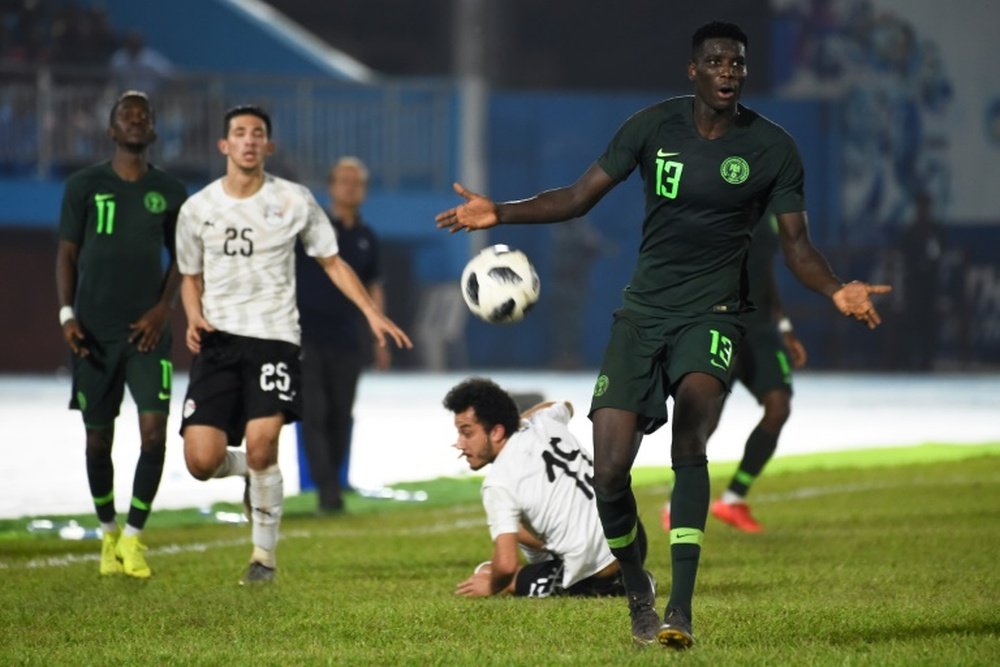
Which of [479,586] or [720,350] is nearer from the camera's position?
[720,350]

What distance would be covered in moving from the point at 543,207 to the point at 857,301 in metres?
1.23

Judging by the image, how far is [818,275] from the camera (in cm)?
635

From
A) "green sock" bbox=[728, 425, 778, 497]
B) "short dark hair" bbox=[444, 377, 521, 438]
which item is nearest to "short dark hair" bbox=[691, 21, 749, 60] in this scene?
"short dark hair" bbox=[444, 377, 521, 438]

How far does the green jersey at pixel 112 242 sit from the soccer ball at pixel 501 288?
2544 mm

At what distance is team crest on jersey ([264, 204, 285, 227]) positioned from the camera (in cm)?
847

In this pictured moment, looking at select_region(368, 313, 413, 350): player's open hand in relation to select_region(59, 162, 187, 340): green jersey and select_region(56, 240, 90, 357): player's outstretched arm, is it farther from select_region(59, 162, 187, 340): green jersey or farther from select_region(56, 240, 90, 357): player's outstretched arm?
select_region(56, 240, 90, 357): player's outstretched arm

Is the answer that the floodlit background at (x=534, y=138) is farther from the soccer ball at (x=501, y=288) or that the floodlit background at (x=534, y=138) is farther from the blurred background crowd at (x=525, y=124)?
the soccer ball at (x=501, y=288)

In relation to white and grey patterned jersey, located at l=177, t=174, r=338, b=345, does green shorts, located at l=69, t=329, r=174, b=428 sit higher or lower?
lower

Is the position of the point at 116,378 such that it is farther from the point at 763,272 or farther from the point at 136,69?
the point at 136,69

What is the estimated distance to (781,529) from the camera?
10969mm

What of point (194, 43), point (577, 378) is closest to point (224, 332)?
point (577, 378)

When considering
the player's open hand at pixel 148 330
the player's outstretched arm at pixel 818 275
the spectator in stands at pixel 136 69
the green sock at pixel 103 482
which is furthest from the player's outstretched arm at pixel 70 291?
the spectator in stands at pixel 136 69

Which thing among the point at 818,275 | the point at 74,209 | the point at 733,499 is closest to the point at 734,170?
the point at 818,275

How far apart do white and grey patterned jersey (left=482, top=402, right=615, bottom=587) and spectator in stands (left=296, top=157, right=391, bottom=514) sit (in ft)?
15.6
